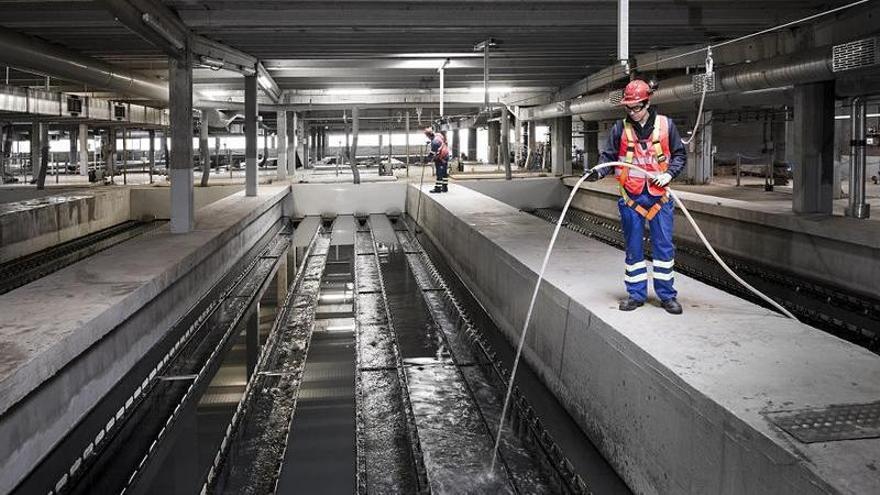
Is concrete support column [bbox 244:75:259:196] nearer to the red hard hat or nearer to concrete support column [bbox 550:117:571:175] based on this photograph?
concrete support column [bbox 550:117:571:175]

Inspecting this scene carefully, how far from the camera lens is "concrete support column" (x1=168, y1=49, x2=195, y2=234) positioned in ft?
35.3

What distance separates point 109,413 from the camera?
5797 mm

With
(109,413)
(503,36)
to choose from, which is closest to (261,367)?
(109,413)

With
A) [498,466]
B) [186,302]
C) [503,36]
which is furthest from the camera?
[503,36]

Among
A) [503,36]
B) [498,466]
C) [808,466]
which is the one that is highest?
[503,36]

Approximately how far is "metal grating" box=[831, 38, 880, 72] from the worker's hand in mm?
4720

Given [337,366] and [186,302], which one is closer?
[337,366]

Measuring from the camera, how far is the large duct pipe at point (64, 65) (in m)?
10.3

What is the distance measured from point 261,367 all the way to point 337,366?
67cm

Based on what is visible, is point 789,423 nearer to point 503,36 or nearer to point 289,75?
point 503,36

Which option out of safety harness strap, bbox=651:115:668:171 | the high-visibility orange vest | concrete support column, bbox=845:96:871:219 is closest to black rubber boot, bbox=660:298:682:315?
the high-visibility orange vest

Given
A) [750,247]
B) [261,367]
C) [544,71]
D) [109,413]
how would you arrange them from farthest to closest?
[544,71], [750,247], [261,367], [109,413]

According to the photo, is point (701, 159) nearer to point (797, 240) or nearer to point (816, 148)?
point (816, 148)

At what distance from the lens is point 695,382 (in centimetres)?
350
